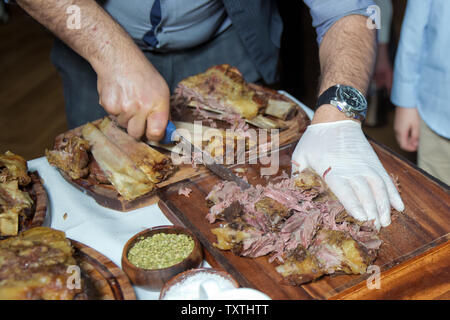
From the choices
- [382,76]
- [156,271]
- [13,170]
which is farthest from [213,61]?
[382,76]

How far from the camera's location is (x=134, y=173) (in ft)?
6.89

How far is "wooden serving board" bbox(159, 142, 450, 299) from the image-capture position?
1.57 metres

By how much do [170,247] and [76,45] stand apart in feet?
4.27

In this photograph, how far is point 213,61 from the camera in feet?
10.1

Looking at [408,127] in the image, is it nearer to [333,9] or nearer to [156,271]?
[333,9]

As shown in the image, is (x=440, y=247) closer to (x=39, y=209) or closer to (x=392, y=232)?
(x=392, y=232)


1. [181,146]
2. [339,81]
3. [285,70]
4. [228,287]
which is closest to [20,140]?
[285,70]

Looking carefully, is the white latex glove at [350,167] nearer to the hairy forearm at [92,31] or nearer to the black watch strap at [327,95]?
the black watch strap at [327,95]

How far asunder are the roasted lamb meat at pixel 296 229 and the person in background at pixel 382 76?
3966 mm

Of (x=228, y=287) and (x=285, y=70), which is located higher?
(x=228, y=287)

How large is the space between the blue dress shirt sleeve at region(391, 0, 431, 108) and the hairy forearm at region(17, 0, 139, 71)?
1.69 metres

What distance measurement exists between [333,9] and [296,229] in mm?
1612

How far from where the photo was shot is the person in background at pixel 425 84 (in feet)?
8.07
